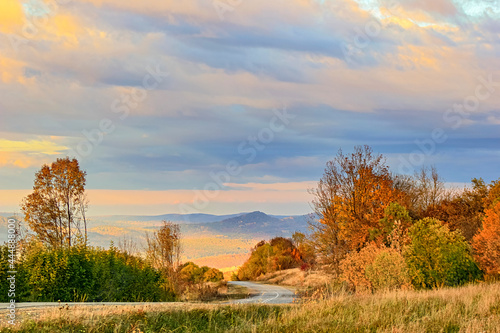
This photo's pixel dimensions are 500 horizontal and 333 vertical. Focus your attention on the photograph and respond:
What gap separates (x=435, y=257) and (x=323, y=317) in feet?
47.5

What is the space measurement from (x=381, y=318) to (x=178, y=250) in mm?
21047

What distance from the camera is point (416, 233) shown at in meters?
26.2

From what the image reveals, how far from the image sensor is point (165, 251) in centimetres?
3166

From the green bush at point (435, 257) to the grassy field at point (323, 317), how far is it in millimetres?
8725

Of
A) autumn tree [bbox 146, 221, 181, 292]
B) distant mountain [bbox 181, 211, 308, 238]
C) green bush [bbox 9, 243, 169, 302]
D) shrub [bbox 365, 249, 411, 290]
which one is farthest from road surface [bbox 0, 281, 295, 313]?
distant mountain [bbox 181, 211, 308, 238]

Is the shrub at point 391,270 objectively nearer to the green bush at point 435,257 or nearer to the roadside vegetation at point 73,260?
the green bush at point 435,257

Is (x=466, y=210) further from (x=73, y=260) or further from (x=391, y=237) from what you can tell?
(x=73, y=260)

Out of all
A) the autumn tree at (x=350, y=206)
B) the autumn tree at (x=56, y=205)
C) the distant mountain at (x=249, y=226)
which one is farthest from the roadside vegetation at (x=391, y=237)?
the distant mountain at (x=249, y=226)

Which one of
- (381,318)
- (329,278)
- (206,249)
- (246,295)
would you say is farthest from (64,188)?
(206,249)

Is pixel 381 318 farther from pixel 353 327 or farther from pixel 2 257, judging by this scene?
pixel 2 257

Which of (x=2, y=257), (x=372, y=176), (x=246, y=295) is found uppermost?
(x=372, y=176)

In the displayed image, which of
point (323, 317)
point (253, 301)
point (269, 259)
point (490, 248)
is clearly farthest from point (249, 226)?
point (323, 317)

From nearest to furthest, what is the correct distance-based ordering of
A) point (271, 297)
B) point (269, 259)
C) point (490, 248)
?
1. point (490, 248)
2. point (271, 297)
3. point (269, 259)

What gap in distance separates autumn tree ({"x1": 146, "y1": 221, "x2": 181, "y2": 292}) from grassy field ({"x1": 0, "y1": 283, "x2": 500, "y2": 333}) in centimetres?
1552
